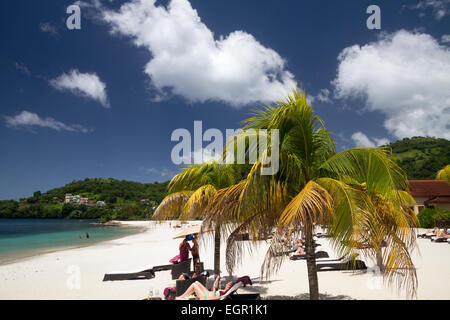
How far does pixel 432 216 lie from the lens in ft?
81.0

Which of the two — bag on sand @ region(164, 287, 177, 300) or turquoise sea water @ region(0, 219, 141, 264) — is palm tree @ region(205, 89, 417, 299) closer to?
bag on sand @ region(164, 287, 177, 300)

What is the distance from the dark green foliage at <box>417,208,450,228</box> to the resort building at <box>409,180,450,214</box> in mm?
6330

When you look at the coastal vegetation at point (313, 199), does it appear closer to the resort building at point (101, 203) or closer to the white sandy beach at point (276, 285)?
the white sandy beach at point (276, 285)

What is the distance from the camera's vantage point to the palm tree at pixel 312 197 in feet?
13.5

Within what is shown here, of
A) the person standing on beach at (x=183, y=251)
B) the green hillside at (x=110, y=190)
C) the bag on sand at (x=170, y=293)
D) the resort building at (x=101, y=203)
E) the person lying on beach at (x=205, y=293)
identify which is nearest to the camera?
the person lying on beach at (x=205, y=293)

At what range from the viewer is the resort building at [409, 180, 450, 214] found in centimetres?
3142

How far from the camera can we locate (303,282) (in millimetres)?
8586

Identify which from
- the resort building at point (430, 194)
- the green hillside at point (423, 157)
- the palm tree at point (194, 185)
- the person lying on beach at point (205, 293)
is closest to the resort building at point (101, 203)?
the green hillside at point (423, 157)

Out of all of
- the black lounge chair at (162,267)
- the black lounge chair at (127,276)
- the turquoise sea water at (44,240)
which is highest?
the black lounge chair at (127,276)

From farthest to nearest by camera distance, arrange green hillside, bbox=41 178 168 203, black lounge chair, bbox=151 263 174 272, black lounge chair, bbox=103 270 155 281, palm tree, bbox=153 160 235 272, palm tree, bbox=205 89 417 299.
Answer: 1. green hillside, bbox=41 178 168 203
2. black lounge chair, bbox=151 263 174 272
3. black lounge chair, bbox=103 270 155 281
4. palm tree, bbox=153 160 235 272
5. palm tree, bbox=205 89 417 299

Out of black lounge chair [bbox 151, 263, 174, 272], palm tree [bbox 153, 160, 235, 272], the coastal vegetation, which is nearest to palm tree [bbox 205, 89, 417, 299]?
the coastal vegetation

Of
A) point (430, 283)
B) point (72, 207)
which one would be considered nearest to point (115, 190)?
point (72, 207)

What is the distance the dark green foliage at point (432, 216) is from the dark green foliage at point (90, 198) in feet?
364

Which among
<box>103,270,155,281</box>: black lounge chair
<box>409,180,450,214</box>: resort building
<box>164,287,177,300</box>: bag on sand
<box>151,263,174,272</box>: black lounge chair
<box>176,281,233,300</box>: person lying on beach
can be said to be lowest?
<box>151,263,174,272</box>: black lounge chair
